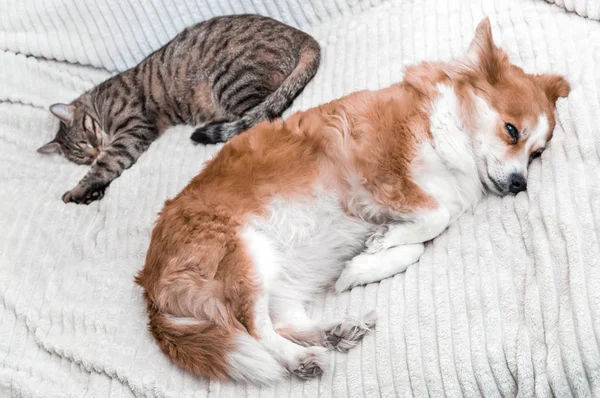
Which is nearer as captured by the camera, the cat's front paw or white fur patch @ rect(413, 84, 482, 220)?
white fur patch @ rect(413, 84, 482, 220)

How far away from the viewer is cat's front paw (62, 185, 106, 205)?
2.87 metres

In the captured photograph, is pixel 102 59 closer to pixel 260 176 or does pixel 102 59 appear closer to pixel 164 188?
pixel 164 188

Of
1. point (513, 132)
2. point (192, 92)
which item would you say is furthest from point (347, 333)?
point (192, 92)

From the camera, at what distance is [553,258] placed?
5.92 feet

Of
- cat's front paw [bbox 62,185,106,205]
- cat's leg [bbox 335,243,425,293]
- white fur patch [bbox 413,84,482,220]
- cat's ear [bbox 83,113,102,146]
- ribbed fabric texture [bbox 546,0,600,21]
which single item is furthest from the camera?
cat's ear [bbox 83,113,102,146]

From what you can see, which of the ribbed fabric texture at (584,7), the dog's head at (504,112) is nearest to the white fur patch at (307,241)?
the dog's head at (504,112)

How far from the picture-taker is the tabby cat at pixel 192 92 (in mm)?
3098

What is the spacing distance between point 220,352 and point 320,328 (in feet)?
1.13

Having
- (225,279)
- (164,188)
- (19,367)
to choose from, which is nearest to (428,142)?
(225,279)

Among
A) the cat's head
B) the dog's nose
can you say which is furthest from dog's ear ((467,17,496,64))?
the cat's head

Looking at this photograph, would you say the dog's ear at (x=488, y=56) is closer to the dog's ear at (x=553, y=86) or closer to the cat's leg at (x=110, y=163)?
the dog's ear at (x=553, y=86)

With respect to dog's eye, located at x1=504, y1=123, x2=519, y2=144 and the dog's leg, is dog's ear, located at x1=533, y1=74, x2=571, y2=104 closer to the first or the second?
dog's eye, located at x1=504, y1=123, x2=519, y2=144

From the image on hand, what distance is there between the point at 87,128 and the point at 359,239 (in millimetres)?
1974

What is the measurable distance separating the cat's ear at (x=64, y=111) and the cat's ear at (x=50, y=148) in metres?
0.19
